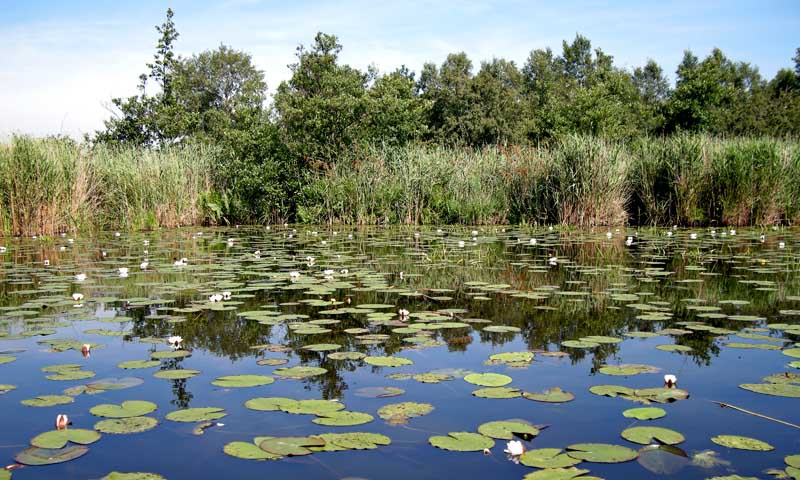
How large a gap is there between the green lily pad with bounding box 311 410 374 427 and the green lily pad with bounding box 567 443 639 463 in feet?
2.39

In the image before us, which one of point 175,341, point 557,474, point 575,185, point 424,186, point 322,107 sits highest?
point 322,107

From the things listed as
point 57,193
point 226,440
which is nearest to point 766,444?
point 226,440

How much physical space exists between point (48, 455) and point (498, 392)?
1649mm

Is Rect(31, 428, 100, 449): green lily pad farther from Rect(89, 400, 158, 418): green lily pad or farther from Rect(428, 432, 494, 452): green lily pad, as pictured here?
Rect(428, 432, 494, 452): green lily pad

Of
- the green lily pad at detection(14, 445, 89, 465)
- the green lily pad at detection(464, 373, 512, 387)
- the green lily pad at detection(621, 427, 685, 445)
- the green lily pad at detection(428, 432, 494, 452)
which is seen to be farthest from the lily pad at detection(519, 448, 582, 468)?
the green lily pad at detection(14, 445, 89, 465)

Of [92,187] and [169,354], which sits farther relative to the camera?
[92,187]

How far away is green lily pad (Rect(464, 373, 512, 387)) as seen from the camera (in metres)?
2.88

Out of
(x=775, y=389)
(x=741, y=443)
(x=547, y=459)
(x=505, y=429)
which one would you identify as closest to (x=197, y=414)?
(x=505, y=429)

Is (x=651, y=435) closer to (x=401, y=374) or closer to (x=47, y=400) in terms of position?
(x=401, y=374)

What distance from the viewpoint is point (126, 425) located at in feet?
7.82

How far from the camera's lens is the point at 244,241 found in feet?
36.7

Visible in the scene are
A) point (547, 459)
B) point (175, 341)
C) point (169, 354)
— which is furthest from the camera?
point (175, 341)

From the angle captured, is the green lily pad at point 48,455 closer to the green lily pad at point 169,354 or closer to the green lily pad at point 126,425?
the green lily pad at point 126,425

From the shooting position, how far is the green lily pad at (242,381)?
2852 millimetres
